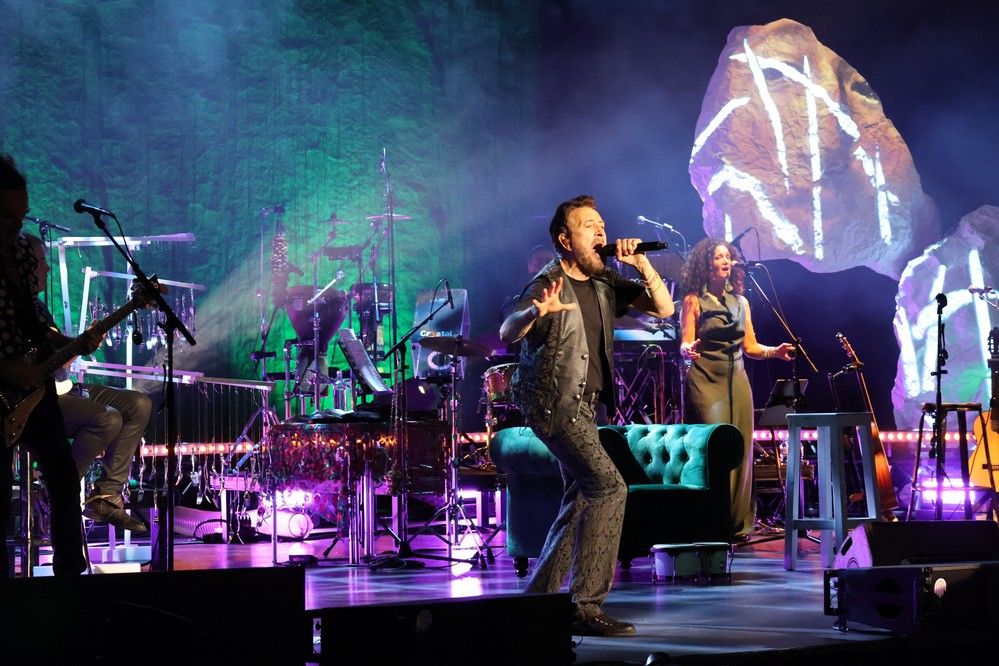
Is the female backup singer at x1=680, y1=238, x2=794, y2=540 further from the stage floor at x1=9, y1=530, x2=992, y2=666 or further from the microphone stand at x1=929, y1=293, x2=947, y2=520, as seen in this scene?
the microphone stand at x1=929, y1=293, x2=947, y2=520

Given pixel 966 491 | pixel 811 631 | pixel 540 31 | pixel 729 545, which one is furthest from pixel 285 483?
pixel 540 31

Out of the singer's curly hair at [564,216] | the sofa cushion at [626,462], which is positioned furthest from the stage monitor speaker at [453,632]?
the sofa cushion at [626,462]

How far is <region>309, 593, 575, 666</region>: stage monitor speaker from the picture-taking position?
3.09 meters

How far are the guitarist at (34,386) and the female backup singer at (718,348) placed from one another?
15.2 feet

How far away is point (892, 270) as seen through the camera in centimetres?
1122

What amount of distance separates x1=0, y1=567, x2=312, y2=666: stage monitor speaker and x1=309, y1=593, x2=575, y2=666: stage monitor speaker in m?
0.13

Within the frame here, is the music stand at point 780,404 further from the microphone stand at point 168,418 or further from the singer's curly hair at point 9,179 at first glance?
the singer's curly hair at point 9,179

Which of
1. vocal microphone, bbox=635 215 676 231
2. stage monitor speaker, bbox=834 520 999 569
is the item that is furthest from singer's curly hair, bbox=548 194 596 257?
vocal microphone, bbox=635 215 676 231

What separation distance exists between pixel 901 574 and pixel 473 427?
24.1ft

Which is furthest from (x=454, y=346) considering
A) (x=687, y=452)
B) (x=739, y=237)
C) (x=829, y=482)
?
(x=739, y=237)

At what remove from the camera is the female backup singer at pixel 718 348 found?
7.70 m

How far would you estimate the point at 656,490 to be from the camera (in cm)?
607

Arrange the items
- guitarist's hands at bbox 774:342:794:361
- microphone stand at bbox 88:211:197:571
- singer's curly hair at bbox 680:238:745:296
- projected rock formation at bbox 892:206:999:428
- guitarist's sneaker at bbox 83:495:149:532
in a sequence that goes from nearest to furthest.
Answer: microphone stand at bbox 88:211:197:571 < guitarist's sneaker at bbox 83:495:149:532 < guitarist's hands at bbox 774:342:794:361 < singer's curly hair at bbox 680:238:745:296 < projected rock formation at bbox 892:206:999:428

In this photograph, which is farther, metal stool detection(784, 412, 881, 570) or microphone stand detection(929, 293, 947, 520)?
microphone stand detection(929, 293, 947, 520)
